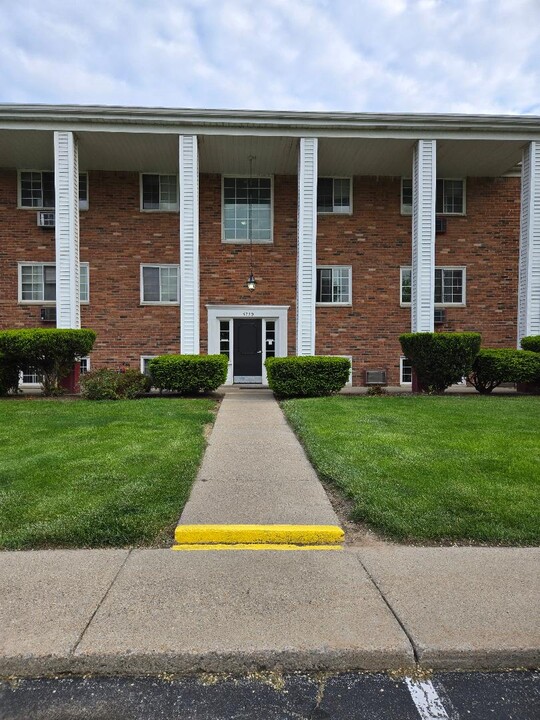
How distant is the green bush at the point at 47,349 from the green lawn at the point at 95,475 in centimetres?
279

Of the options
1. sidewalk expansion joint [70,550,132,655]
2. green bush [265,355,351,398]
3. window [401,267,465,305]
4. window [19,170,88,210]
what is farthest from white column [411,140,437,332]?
sidewalk expansion joint [70,550,132,655]

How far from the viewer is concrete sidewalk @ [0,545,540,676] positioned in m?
2.37

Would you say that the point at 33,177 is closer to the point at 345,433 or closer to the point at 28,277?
the point at 28,277

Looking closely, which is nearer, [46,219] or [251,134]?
[251,134]

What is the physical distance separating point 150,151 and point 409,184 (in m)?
8.77

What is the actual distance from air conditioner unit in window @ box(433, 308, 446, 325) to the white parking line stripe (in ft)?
51.1

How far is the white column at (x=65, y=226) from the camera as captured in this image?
1342 cm

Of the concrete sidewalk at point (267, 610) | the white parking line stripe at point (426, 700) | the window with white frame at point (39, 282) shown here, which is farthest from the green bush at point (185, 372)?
the white parking line stripe at point (426, 700)

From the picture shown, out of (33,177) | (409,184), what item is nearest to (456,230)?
(409,184)

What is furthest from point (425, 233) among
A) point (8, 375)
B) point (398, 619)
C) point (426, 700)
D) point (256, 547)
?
point (426, 700)

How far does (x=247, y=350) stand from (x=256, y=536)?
42.4 feet

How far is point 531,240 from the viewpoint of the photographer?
557 inches

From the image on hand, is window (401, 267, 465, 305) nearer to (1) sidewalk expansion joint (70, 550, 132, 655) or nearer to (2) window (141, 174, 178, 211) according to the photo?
(2) window (141, 174, 178, 211)

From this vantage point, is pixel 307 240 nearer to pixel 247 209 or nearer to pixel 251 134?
pixel 251 134
